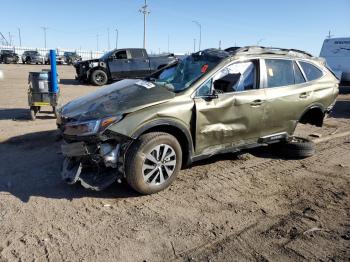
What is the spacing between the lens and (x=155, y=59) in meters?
18.2

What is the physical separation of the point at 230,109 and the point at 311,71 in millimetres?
2054

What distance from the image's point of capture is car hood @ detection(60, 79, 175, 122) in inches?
168

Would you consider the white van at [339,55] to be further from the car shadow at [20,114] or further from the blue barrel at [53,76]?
the car shadow at [20,114]

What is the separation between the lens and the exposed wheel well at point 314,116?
6.21 meters

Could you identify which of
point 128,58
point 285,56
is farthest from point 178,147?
point 128,58

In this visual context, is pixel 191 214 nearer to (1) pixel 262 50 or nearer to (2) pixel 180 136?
(2) pixel 180 136

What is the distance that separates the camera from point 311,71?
20.0ft

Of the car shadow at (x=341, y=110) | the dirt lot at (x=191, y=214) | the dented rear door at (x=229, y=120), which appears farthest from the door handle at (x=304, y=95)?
the car shadow at (x=341, y=110)

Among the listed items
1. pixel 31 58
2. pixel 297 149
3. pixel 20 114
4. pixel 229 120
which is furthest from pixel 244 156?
pixel 31 58

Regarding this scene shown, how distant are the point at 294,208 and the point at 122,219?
2.02m

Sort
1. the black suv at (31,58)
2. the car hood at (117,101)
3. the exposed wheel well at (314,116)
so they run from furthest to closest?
the black suv at (31,58), the exposed wheel well at (314,116), the car hood at (117,101)

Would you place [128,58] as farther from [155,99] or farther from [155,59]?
[155,99]

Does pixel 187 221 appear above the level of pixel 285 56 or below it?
below

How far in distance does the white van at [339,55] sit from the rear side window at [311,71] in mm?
8505
